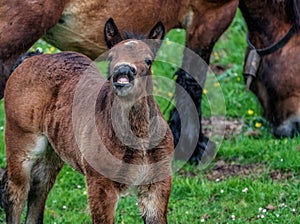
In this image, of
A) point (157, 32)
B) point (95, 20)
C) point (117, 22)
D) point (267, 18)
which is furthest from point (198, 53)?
point (157, 32)

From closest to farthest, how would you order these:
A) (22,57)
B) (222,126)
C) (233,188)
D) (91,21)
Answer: (22,57)
(91,21)
(233,188)
(222,126)

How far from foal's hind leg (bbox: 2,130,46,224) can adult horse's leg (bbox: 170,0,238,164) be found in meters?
2.19

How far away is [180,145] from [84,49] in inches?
58.1

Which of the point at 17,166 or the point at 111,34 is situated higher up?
the point at 111,34

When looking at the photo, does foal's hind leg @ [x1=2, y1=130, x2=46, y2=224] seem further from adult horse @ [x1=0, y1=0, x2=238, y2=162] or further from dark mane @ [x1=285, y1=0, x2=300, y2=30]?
dark mane @ [x1=285, y1=0, x2=300, y2=30]

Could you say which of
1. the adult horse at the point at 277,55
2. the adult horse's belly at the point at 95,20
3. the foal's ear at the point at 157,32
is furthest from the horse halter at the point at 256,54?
the foal's ear at the point at 157,32

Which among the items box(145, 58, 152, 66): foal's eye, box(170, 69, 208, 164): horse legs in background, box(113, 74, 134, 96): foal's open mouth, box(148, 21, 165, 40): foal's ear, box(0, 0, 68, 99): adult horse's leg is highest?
box(113, 74, 134, 96): foal's open mouth

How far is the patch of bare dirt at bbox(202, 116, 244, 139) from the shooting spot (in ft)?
27.9

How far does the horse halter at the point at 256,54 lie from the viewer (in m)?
7.91

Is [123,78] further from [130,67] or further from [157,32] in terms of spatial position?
[157,32]

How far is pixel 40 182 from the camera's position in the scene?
19.3 ft

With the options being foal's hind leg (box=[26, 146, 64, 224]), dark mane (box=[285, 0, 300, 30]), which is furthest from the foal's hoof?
foal's hind leg (box=[26, 146, 64, 224])

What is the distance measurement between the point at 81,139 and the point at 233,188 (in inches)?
84.1

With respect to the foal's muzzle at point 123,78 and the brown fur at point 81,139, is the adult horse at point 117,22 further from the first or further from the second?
the foal's muzzle at point 123,78
